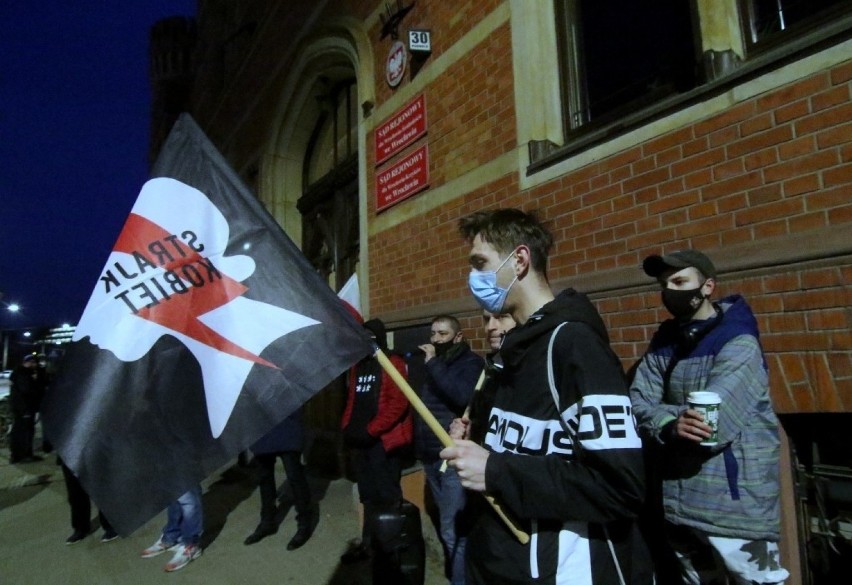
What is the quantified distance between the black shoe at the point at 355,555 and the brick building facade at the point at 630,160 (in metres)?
1.93

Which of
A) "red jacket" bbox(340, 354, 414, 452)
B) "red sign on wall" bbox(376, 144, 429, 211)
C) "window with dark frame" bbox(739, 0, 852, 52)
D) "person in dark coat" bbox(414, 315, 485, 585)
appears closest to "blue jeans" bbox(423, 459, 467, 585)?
"person in dark coat" bbox(414, 315, 485, 585)

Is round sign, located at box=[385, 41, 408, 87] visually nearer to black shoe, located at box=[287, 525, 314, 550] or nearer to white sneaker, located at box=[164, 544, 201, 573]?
black shoe, located at box=[287, 525, 314, 550]

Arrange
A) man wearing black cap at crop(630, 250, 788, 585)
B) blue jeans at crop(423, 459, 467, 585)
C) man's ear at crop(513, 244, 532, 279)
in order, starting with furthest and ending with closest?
blue jeans at crop(423, 459, 467, 585) → man wearing black cap at crop(630, 250, 788, 585) → man's ear at crop(513, 244, 532, 279)

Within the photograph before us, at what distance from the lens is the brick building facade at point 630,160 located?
2357 millimetres

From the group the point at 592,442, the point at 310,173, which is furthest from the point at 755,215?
the point at 310,173

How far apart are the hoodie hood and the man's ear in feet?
0.55

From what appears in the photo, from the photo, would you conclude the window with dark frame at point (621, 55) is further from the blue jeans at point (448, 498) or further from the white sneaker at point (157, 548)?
the white sneaker at point (157, 548)

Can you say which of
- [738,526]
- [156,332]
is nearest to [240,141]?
[156,332]

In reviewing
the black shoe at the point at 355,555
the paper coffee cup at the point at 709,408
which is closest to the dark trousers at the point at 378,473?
the black shoe at the point at 355,555

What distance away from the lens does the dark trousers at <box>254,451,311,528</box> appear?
4750 millimetres

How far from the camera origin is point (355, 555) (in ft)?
14.0

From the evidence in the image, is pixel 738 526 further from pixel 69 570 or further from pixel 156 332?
pixel 69 570

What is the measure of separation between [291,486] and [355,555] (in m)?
0.93

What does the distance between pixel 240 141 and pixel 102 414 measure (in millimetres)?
10230
